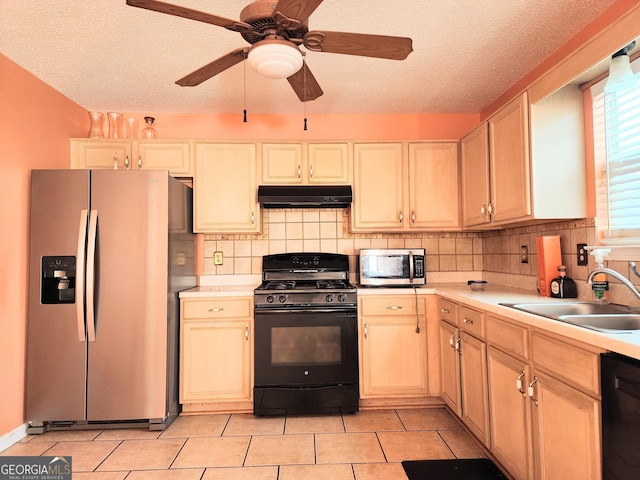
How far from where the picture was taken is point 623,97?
1910mm

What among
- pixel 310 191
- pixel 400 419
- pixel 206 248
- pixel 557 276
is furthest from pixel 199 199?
pixel 557 276

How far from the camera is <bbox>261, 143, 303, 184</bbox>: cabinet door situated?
10.1 ft

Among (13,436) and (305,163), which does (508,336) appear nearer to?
(305,163)

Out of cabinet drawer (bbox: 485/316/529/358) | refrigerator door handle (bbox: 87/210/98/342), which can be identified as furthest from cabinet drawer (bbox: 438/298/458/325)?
refrigerator door handle (bbox: 87/210/98/342)

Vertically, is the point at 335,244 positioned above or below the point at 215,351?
above

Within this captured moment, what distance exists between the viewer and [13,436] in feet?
7.64

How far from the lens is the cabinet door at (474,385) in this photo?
6.77 feet

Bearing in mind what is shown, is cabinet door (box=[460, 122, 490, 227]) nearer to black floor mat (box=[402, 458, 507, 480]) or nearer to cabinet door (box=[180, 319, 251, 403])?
black floor mat (box=[402, 458, 507, 480])

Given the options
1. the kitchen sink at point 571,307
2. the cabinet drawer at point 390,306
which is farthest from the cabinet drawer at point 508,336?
the cabinet drawer at point 390,306

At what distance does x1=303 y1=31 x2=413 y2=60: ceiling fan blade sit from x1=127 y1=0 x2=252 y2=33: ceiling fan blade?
10.1 inches

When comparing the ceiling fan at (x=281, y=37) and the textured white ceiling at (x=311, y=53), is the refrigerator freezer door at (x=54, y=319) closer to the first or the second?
the textured white ceiling at (x=311, y=53)

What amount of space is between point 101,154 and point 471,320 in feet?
9.96

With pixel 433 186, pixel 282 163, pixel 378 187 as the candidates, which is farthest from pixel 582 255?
pixel 282 163

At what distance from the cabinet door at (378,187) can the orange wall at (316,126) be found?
327 mm
